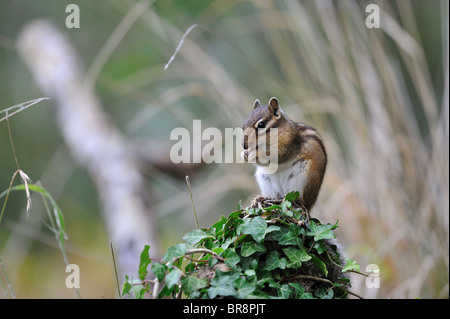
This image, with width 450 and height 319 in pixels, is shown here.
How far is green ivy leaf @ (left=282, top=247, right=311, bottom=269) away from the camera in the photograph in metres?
1.57

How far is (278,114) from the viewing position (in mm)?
2410

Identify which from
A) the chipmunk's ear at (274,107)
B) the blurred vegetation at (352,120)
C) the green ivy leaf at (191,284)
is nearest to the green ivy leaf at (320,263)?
the green ivy leaf at (191,284)

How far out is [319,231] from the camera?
1629 mm

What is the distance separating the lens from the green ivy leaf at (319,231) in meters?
1.61

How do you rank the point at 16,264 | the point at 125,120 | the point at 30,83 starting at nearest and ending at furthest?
the point at 16,264
the point at 30,83
the point at 125,120

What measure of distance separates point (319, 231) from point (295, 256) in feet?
0.36

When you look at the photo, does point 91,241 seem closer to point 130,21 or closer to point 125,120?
point 125,120

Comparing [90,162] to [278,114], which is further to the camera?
[90,162]

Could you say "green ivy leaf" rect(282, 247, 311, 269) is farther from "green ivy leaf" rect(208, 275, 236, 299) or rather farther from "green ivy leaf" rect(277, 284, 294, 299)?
"green ivy leaf" rect(208, 275, 236, 299)

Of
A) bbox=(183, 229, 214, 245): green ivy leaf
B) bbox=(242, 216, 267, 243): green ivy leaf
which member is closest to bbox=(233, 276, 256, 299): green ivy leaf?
bbox=(242, 216, 267, 243): green ivy leaf

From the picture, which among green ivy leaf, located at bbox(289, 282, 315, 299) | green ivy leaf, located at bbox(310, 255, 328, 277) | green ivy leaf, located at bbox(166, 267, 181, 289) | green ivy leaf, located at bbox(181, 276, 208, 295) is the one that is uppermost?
green ivy leaf, located at bbox(166, 267, 181, 289)

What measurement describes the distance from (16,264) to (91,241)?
99 cm

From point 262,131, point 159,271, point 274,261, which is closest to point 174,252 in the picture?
point 159,271

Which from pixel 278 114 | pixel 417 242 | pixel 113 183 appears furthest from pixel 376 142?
pixel 113 183
